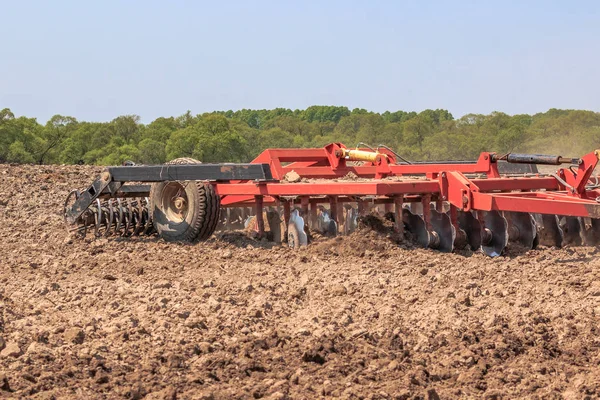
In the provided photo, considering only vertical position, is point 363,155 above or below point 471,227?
above

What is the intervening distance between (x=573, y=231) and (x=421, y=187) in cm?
167

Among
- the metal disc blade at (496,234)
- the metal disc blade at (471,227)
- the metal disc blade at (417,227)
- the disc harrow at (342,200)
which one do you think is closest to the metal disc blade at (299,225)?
the disc harrow at (342,200)

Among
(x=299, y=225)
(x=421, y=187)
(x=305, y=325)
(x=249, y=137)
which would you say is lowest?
(x=305, y=325)

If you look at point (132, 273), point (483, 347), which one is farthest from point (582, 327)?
point (132, 273)

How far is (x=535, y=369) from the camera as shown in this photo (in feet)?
13.5

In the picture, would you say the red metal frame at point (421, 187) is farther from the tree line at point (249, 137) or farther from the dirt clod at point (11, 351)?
the tree line at point (249, 137)

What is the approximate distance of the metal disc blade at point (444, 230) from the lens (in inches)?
303

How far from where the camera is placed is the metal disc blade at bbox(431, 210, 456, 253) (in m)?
7.69

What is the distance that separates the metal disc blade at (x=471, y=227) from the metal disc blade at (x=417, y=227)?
39 centimetres

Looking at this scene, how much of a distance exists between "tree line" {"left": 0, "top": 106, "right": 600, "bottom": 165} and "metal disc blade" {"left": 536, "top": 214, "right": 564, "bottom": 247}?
36.0 ft

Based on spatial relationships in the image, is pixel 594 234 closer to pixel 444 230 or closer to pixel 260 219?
pixel 444 230

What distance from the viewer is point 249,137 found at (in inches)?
850

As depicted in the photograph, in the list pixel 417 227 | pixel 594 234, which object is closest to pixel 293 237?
pixel 417 227

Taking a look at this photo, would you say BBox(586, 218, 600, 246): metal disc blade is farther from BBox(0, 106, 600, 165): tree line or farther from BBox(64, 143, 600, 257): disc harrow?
BBox(0, 106, 600, 165): tree line
